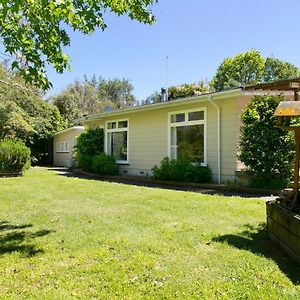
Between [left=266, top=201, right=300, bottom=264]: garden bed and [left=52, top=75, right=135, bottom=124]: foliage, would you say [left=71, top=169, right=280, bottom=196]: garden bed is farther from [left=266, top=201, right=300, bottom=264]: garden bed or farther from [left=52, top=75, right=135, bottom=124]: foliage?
[left=52, top=75, right=135, bottom=124]: foliage

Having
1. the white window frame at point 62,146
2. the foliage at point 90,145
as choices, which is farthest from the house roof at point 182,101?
the white window frame at point 62,146

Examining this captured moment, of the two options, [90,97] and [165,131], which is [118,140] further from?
[90,97]

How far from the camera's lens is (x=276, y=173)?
9.56 metres

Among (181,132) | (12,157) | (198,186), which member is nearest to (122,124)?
(181,132)

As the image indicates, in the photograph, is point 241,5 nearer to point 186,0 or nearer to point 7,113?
point 186,0

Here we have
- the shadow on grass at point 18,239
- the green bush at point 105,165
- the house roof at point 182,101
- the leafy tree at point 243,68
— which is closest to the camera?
the shadow on grass at point 18,239

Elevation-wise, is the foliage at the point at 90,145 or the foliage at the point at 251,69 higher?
the foliage at the point at 251,69

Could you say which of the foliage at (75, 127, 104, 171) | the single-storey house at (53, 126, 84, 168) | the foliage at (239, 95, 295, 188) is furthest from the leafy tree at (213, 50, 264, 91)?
the foliage at (239, 95, 295, 188)

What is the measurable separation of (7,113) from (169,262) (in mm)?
18003

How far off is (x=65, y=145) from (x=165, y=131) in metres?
13.1

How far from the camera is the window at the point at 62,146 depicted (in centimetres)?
2460

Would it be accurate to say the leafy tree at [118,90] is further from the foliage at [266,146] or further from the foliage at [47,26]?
the foliage at [47,26]

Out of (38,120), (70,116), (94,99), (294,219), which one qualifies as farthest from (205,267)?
(94,99)

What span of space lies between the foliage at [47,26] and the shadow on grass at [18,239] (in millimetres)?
2112
